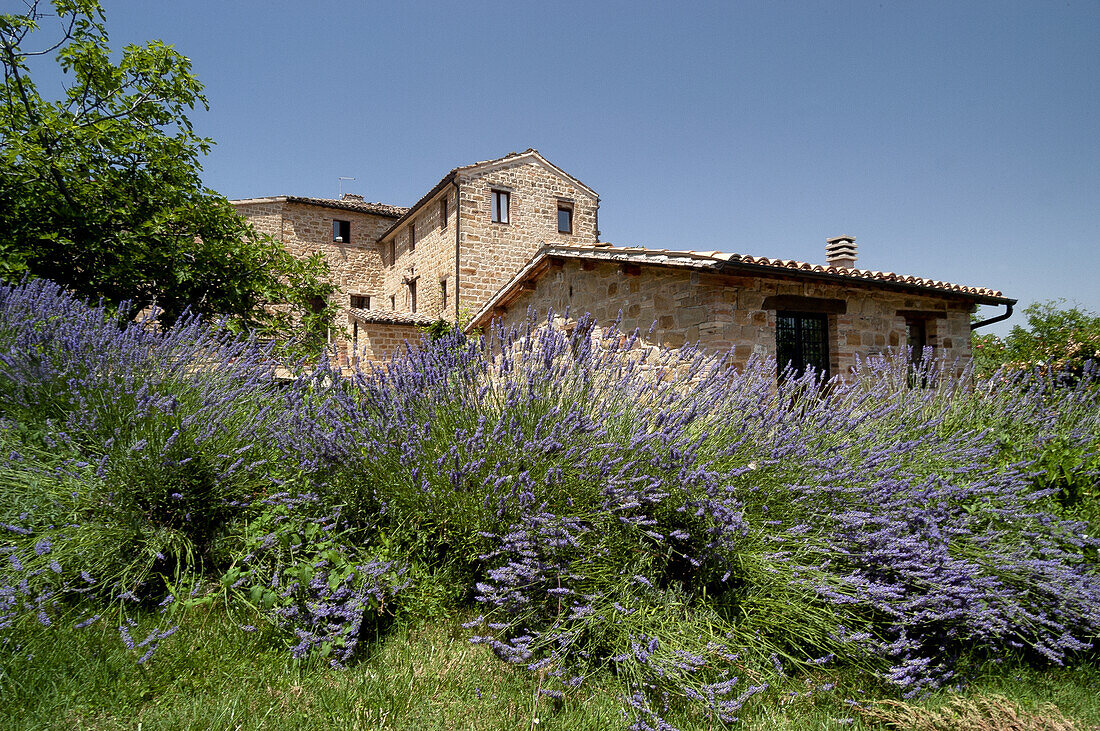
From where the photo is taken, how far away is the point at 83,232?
248 inches

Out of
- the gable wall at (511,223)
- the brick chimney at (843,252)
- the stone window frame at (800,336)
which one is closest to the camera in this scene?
the stone window frame at (800,336)

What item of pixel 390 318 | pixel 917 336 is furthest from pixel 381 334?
pixel 917 336

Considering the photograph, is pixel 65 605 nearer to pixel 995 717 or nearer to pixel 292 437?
pixel 292 437

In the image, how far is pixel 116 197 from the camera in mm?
6523

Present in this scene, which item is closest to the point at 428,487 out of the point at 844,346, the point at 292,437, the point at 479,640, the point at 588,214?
the point at 479,640

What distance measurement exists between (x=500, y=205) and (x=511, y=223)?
23.0 inches

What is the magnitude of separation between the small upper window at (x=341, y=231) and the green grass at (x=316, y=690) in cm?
2006

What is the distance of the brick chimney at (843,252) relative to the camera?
36.1ft

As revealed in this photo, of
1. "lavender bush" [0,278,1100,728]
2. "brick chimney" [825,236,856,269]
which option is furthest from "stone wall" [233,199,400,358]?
"lavender bush" [0,278,1100,728]

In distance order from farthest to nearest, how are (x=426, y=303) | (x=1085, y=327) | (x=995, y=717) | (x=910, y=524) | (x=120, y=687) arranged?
1. (x=426, y=303)
2. (x=1085, y=327)
3. (x=910, y=524)
4. (x=995, y=717)
5. (x=120, y=687)

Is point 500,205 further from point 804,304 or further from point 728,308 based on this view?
point 728,308

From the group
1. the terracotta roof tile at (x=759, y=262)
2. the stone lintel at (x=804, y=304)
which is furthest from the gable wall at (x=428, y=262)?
the stone lintel at (x=804, y=304)

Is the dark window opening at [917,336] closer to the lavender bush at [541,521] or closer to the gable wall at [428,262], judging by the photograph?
the lavender bush at [541,521]

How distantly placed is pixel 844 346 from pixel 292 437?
25.0 ft
